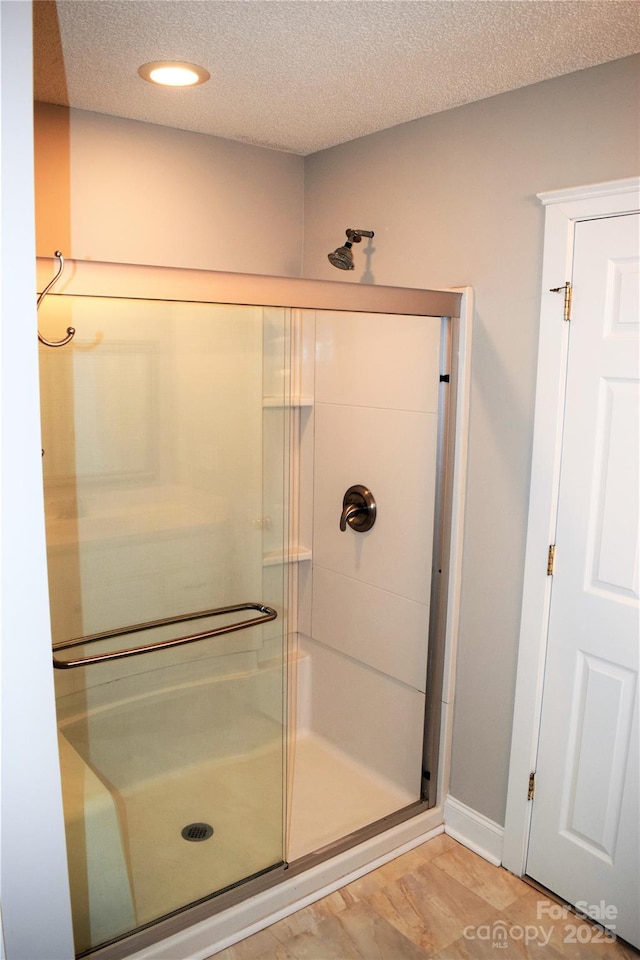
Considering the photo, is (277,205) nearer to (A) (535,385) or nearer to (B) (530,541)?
→ (A) (535,385)

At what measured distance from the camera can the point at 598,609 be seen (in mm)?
2086

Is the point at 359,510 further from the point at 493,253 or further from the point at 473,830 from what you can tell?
the point at 473,830

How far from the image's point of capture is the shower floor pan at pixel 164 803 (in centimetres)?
Answer: 186

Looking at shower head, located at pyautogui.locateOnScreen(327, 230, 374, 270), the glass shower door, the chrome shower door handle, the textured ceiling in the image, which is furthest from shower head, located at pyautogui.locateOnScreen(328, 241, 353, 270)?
the chrome shower door handle

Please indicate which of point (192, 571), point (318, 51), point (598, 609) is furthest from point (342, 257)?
point (598, 609)

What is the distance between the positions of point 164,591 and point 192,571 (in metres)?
0.09

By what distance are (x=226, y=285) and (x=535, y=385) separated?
0.96 metres

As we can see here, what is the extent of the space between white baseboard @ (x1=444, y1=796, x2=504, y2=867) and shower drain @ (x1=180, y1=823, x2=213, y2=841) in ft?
2.96

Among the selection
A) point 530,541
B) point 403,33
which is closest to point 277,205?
point 403,33

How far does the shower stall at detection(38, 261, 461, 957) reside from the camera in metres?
1.78

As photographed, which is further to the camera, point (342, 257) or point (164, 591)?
point (342, 257)

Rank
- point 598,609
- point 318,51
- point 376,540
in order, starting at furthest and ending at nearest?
point 376,540 → point 598,609 → point 318,51

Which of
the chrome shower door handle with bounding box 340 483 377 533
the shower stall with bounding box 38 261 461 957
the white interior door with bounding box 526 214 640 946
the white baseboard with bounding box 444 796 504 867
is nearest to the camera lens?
the shower stall with bounding box 38 261 461 957

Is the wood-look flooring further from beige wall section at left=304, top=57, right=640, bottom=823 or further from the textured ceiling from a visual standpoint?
the textured ceiling
